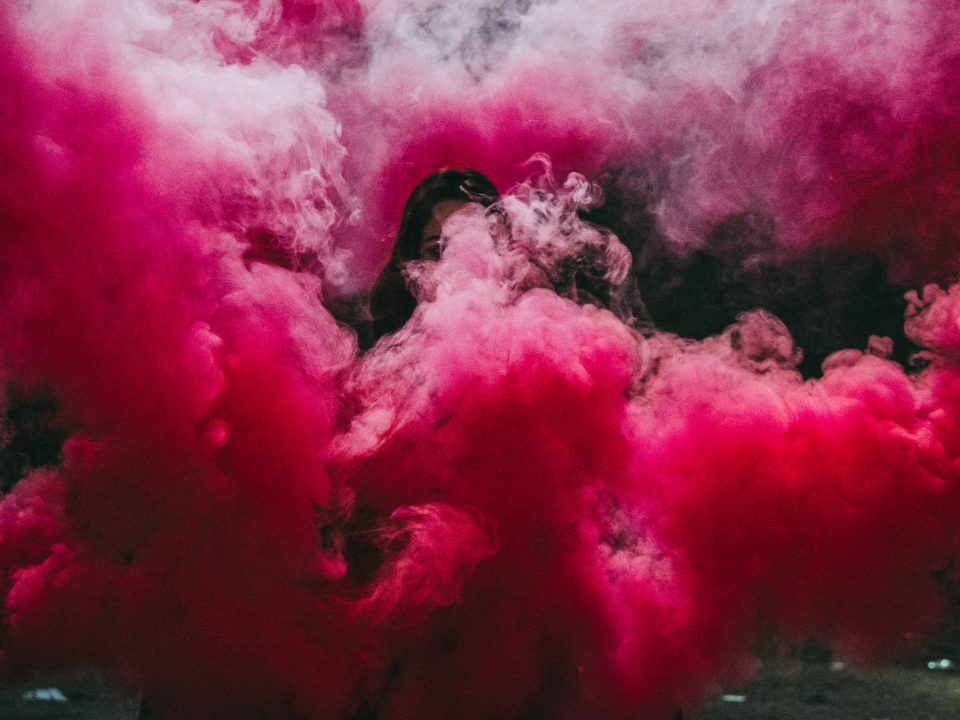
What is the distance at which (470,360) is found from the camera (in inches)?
121

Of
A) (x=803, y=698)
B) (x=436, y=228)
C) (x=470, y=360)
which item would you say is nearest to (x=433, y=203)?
(x=436, y=228)

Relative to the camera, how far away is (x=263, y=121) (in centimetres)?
312

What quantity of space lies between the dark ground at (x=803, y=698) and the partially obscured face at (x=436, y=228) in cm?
306

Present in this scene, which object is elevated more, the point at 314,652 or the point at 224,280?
the point at 224,280

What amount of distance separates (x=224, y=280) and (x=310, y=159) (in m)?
0.65

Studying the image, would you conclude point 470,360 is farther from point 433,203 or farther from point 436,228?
point 433,203

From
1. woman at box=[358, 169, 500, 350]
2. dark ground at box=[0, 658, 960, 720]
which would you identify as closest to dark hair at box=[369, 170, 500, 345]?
woman at box=[358, 169, 500, 350]

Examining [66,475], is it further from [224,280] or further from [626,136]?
[626,136]

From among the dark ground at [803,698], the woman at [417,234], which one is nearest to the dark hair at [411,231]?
the woman at [417,234]

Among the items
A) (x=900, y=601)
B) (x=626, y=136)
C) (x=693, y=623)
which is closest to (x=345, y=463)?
(x=693, y=623)

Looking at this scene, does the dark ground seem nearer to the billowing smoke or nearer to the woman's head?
the billowing smoke

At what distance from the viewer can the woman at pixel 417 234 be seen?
338 centimetres

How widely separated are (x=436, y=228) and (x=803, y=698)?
13.4 ft

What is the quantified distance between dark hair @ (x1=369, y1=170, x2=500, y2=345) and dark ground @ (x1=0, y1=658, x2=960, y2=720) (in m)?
2.77
